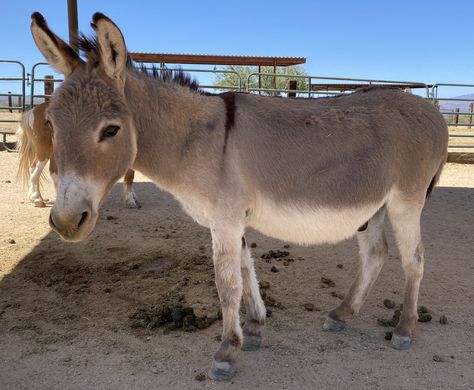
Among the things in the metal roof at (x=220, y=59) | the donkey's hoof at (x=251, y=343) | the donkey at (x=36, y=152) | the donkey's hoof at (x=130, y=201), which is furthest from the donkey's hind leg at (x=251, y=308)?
the metal roof at (x=220, y=59)

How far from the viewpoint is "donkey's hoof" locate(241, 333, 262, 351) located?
2.99 meters

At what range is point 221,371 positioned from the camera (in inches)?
104

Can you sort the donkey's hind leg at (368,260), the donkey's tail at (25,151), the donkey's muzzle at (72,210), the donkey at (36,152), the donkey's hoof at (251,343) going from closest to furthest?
the donkey's muzzle at (72,210) → the donkey's hoof at (251,343) → the donkey's hind leg at (368,260) → the donkey at (36,152) → the donkey's tail at (25,151)

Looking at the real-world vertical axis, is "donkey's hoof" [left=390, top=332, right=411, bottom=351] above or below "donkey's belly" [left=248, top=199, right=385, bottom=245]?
below

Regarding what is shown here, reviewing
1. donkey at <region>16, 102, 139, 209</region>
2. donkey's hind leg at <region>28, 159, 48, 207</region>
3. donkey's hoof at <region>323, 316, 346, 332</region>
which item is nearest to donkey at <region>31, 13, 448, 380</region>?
donkey's hoof at <region>323, 316, 346, 332</region>

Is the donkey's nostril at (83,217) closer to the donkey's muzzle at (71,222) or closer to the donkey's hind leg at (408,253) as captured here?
the donkey's muzzle at (71,222)

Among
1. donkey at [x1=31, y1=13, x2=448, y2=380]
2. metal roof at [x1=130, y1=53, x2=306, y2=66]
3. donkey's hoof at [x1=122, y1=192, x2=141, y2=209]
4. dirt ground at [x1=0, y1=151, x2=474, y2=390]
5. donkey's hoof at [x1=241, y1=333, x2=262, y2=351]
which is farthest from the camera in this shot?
metal roof at [x1=130, y1=53, x2=306, y2=66]

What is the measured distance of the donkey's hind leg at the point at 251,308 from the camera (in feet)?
9.86

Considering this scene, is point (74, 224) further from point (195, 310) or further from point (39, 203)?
point (39, 203)

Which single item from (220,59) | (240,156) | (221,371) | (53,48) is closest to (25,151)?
(53,48)

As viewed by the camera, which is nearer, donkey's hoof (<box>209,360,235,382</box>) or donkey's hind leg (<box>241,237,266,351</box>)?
donkey's hoof (<box>209,360,235,382</box>)

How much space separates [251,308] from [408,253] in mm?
1223

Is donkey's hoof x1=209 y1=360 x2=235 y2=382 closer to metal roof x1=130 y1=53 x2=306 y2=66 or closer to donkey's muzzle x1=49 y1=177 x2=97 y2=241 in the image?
donkey's muzzle x1=49 y1=177 x2=97 y2=241

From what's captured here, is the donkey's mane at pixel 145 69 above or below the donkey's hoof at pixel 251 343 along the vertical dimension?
above
